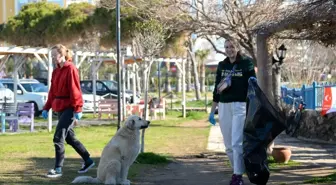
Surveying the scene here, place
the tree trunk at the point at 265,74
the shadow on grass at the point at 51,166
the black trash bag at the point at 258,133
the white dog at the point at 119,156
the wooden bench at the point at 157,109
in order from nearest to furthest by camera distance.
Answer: the black trash bag at the point at 258,133, the white dog at the point at 119,156, the shadow on grass at the point at 51,166, the tree trunk at the point at 265,74, the wooden bench at the point at 157,109

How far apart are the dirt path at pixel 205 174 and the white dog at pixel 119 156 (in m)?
0.85

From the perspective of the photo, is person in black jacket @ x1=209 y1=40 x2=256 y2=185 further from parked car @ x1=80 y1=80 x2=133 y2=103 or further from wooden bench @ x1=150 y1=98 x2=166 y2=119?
parked car @ x1=80 y1=80 x2=133 y2=103

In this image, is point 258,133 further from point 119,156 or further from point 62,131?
point 62,131

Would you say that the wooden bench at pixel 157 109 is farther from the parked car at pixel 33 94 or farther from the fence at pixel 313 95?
the fence at pixel 313 95

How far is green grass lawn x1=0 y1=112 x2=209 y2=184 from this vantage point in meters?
10.3

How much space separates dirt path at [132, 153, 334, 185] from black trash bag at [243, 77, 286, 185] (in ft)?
3.86

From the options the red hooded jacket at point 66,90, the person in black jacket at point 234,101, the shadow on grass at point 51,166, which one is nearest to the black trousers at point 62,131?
the red hooded jacket at point 66,90

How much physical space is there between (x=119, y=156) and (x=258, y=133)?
6.38ft

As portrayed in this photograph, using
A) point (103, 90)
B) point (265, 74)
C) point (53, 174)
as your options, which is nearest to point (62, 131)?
point (53, 174)

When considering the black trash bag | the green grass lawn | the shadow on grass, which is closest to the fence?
the green grass lawn

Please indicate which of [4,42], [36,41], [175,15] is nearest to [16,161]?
[175,15]

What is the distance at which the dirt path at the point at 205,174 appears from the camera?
984 cm

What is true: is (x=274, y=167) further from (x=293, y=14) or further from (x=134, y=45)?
(x=134, y=45)

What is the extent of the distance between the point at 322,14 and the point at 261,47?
2.45 m
